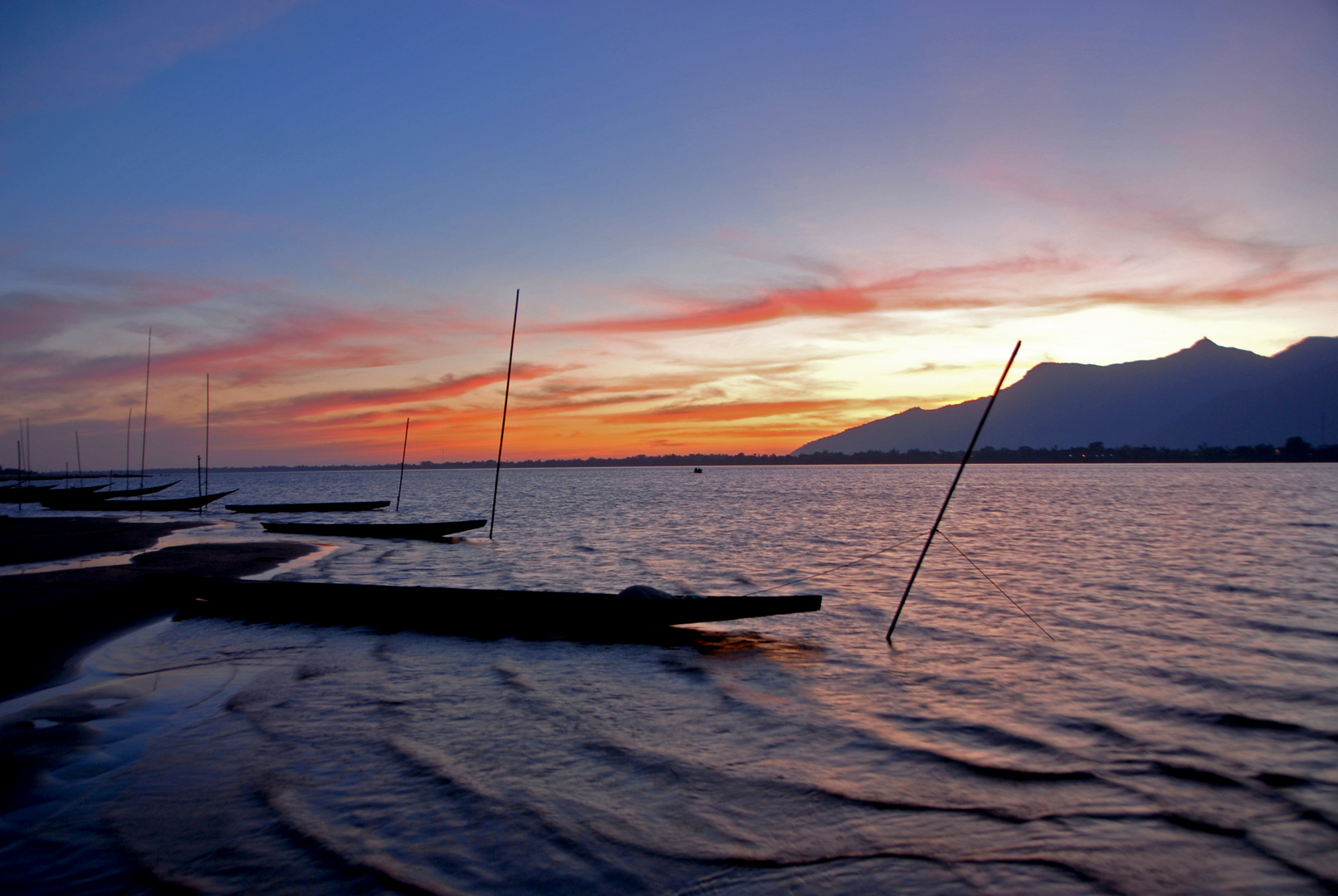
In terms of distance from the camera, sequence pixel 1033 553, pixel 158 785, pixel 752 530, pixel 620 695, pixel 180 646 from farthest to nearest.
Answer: pixel 752 530 < pixel 1033 553 < pixel 180 646 < pixel 620 695 < pixel 158 785

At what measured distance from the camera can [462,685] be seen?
8531 millimetres

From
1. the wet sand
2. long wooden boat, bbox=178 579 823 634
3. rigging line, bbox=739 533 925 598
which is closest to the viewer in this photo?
long wooden boat, bbox=178 579 823 634

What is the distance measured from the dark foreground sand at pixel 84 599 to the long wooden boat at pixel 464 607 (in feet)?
3.28

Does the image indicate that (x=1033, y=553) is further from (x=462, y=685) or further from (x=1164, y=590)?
(x=462, y=685)

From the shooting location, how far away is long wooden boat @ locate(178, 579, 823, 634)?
9.88 m

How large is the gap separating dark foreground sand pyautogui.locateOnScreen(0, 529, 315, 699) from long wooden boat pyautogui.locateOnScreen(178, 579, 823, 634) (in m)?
1.00

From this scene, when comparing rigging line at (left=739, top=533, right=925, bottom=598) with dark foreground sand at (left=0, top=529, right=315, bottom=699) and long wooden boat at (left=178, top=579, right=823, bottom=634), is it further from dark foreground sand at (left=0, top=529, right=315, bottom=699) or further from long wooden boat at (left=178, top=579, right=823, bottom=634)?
dark foreground sand at (left=0, top=529, right=315, bottom=699)

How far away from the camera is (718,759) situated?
620cm

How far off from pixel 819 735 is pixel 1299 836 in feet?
11.8

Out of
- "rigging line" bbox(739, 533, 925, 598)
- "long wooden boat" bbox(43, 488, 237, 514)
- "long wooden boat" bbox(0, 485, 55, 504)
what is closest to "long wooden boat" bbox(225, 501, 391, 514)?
"long wooden boat" bbox(43, 488, 237, 514)

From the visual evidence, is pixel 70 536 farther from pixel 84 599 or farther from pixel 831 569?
pixel 831 569

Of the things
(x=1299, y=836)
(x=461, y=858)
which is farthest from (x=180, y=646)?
(x=1299, y=836)

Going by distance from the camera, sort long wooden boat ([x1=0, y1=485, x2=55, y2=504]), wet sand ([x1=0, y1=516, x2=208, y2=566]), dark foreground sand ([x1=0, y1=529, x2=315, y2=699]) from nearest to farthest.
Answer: dark foreground sand ([x1=0, y1=529, x2=315, y2=699]), wet sand ([x1=0, y1=516, x2=208, y2=566]), long wooden boat ([x1=0, y1=485, x2=55, y2=504])

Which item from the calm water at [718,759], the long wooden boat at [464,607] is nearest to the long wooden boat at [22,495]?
the long wooden boat at [464,607]
